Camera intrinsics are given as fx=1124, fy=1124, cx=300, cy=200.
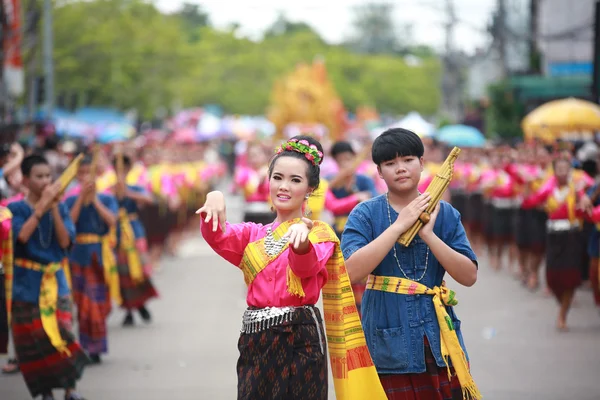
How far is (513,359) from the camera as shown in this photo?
10.2 metres

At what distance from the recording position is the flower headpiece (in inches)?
205

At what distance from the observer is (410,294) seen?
16.8 ft

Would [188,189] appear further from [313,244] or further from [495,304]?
[313,244]

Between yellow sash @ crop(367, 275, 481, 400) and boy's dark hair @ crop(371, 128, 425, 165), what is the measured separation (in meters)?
0.56

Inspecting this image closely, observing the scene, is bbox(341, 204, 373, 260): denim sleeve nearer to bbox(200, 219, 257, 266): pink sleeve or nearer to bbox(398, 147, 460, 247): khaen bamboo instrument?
bbox(398, 147, 460, 247): khaen bamboo instrument

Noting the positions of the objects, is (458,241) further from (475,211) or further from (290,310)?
(475,211)

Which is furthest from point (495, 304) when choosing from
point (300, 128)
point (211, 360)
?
point (300, 128)

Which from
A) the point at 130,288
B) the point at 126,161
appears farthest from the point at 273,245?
the point at 126,161

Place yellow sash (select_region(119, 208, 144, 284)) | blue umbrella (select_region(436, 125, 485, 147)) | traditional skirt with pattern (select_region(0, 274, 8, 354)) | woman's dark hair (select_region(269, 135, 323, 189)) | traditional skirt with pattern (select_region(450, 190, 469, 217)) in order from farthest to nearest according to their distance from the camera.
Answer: blue umbrella (select_region(436, 125, 485, 147)), traditional skirt with pattern (select_region(450, 190, 469, 217)), yellow sash (select_region(119, 208, 144, 284)), traditional skirt with pattern (select_region(0, 274, 8, 354)), woman's dark hair (select_region(269, 135, 323, 189))

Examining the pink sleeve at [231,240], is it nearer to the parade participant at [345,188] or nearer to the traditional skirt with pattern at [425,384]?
the traditional skirt with pattern at [425,384]

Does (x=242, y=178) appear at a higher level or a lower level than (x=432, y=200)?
lower

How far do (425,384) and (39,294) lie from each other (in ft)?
12.7

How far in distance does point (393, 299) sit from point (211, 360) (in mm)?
5364

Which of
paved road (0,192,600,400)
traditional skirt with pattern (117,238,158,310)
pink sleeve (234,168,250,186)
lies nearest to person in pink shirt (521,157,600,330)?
paved road (0,192,600,400)
